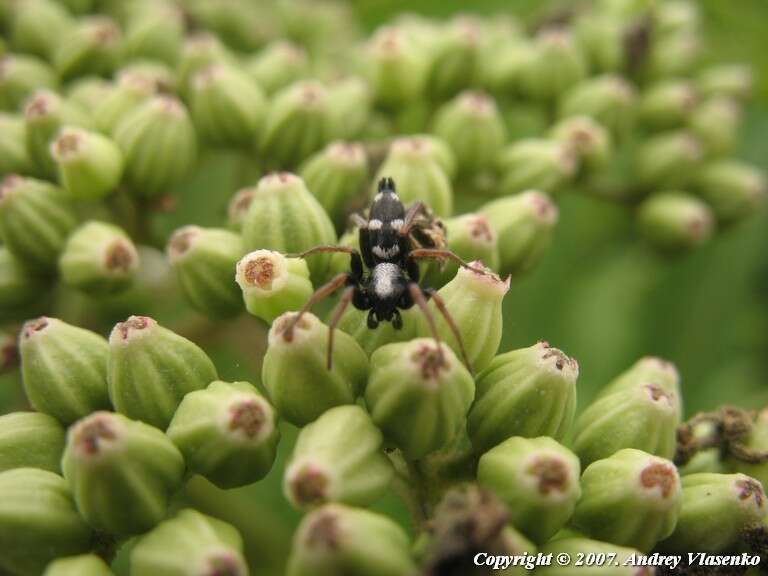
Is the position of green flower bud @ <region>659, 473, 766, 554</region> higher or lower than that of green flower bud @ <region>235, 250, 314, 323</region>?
lower

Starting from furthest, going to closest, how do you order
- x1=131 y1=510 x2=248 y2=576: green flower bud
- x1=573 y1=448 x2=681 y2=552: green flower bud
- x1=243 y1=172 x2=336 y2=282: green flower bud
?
x1=243 y1=172 x2=336 y2=282: green flower bud < x1=573 y1=448 x2=681 y2=552: green flower bud < x1=131 y1=510 x2=248 y2=576: green flower bud

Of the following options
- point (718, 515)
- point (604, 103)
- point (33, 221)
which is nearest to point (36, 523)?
point (33, 221)

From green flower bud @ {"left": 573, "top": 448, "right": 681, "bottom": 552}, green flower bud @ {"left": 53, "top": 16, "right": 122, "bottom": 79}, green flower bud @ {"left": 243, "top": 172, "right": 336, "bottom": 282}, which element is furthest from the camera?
green flower bud @ {"left": 53, "top": 16, "right": 122, "bottom": 79}

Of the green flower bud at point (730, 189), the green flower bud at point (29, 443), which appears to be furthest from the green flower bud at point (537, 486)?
the green flower bud at point (730, 189)

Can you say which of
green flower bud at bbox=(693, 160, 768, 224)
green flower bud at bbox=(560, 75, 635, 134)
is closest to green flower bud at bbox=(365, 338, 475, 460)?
green flower bud at bbox=(560, 75, 635, 134)

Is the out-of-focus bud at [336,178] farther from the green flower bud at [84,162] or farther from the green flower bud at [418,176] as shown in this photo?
the green flower bud at [84,162]

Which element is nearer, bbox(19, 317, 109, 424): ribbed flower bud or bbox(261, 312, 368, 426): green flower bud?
bbox(261, 312, 368, 426): green flower bud

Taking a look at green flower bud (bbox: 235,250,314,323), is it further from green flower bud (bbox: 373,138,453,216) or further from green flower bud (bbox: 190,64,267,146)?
green flower bud (bbox: 190,64,267,146)
